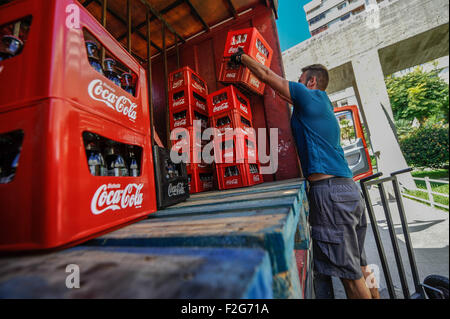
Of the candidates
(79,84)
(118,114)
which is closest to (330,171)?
(118,114)

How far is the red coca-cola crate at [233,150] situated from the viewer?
264 cm

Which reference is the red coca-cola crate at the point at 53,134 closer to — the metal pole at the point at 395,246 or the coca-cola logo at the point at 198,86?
the metal pole at the point at 395,246

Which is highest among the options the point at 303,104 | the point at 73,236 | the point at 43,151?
Result: the point at 303,104

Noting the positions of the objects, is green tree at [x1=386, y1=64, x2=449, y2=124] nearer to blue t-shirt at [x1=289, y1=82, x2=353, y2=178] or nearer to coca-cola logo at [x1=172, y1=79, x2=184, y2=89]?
blue t-shirt at [x1=289, y1=82, x2=353, y2=178]

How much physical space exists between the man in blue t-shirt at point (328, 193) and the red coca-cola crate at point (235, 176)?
87 centimetres

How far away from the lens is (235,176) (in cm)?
271

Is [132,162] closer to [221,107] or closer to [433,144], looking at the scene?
[433,144]

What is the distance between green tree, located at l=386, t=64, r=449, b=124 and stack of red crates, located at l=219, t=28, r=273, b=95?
2.06m

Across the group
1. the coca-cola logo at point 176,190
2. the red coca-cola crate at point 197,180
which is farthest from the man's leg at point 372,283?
the red coca-cola crate at point 197,180

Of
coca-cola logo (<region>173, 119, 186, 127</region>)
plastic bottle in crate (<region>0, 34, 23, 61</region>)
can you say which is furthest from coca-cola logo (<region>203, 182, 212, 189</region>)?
plastic bottle in crate (<region>0, 34, 23, 61</region>)

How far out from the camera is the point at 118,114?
1.12m

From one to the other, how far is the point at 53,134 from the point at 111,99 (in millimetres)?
438
